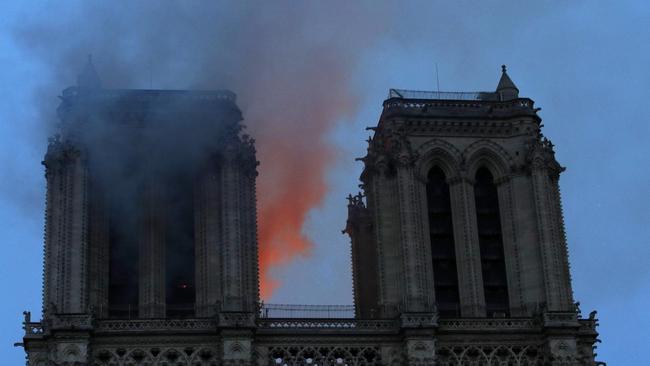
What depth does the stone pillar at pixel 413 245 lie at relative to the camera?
64.6 m

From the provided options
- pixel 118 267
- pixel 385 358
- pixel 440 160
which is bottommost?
pixel 385 358

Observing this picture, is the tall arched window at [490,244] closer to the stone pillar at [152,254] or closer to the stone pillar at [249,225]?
the stone pillar at [249,225]

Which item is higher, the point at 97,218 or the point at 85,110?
the point at 85,110

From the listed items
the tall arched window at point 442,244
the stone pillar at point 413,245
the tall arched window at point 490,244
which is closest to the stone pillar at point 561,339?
the tall arched window at point 490,244

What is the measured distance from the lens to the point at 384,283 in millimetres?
65625

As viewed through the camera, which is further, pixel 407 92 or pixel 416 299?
pixel 407 92

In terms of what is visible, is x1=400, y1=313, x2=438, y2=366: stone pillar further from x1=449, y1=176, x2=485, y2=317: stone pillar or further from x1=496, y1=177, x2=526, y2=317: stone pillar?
x1=496, y1=177, x2=526, y2=317: stone pillar

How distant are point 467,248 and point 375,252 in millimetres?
4509

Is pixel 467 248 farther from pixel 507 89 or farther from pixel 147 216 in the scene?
pixel 147 216

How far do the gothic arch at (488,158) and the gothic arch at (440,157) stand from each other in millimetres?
436

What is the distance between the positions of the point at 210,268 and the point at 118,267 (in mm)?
3810

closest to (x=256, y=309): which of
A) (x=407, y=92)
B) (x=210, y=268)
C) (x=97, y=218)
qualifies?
(x=210, y=268)

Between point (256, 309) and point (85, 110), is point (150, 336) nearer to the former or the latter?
point (256, 309)

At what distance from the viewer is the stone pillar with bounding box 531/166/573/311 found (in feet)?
215
